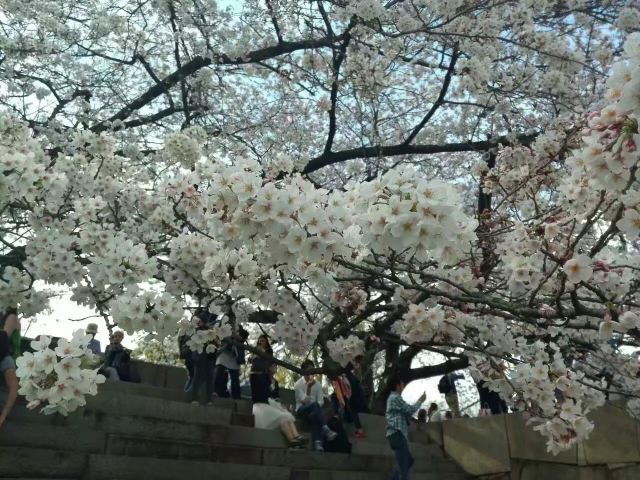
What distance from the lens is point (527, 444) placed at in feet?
30.6

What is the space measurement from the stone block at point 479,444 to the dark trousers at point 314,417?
8.95 ft

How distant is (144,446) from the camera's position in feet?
20.4

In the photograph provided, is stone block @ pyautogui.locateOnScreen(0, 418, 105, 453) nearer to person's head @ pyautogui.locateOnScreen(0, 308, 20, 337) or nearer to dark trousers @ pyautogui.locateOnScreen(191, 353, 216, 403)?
person's head @ pyautogui.locateOnScreen(0, 308, 20, 337)

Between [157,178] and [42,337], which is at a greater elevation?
[157,178]

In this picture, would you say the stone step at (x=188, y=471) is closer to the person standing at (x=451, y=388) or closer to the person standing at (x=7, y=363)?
the person standing at (x=7, y=363)

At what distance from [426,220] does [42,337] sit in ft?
7.00

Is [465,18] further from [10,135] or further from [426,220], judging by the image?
[426,220]

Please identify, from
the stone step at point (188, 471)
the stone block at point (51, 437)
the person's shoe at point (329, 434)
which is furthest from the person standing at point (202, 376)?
the stone block at point (51, 437)

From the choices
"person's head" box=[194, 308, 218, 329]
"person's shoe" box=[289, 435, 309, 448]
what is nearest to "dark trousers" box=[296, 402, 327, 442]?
"person's shoe" box=[289, 435, 309, 448]

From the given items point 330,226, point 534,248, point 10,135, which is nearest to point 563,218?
point 534,248

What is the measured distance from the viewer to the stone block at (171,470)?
5.58 metres

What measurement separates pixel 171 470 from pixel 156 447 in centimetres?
34

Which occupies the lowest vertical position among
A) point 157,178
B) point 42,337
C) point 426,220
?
point 42,337

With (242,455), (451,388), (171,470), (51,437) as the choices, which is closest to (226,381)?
(242,455)
